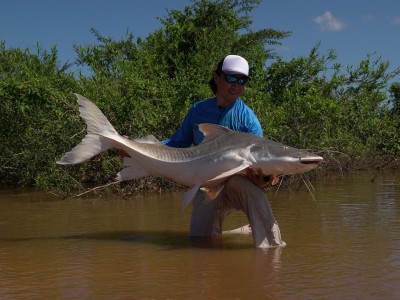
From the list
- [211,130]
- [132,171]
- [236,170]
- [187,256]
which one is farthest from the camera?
[132,171]

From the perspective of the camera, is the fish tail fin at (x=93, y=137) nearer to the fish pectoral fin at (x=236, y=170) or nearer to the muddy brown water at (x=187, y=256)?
the muddy brown water at (x=187, y=256)

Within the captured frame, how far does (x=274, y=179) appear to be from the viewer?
6.12 meters

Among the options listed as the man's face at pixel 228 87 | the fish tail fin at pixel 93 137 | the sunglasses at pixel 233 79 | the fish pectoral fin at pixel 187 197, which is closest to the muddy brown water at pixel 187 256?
the fish pectoral fin at pixel 187 197

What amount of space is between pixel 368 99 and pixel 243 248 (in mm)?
11262

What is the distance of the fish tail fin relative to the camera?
6078 mm

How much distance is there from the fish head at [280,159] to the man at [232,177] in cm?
16

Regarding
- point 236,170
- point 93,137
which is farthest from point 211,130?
point 93,137

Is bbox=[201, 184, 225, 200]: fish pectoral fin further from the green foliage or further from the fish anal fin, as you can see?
the green foliage

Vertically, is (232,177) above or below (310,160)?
below

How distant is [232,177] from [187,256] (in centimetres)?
87

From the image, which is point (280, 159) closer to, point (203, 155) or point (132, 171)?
point (203, 155)

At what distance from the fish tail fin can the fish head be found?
129cm

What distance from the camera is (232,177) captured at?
19.9 feet

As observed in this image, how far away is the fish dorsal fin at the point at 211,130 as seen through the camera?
19.4 ft
